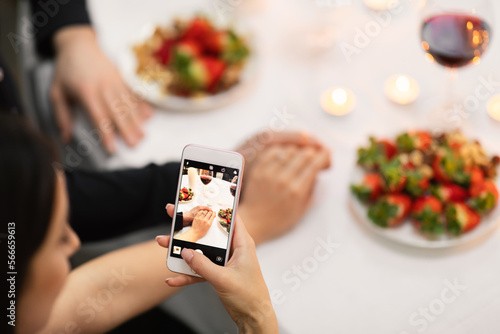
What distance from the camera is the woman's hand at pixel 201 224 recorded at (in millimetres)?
417

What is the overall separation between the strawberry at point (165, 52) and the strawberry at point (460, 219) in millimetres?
515

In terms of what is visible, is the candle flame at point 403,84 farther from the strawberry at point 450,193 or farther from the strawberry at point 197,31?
the strawberry at point 197,31

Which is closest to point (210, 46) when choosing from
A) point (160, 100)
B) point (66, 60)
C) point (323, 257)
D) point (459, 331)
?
point (160, 100)

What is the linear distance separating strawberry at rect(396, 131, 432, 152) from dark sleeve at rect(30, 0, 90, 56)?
68cm

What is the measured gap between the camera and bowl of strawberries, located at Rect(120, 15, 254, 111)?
837 millimetres

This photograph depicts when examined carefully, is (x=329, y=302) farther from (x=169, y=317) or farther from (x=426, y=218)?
(x=169, y=317)

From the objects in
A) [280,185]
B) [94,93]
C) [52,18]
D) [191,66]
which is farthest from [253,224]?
[52,18]

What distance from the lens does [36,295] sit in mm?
492

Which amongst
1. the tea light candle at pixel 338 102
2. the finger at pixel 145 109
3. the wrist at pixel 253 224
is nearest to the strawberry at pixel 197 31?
the finger at pixel 145 109

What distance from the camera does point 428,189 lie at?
2.15 feet

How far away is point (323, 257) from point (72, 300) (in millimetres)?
331

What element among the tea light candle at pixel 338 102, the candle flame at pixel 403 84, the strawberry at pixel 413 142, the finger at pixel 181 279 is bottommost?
the finger at pixel 181 279

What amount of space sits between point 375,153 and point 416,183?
79 millimetres

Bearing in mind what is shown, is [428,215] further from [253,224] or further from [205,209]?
[205,209]
